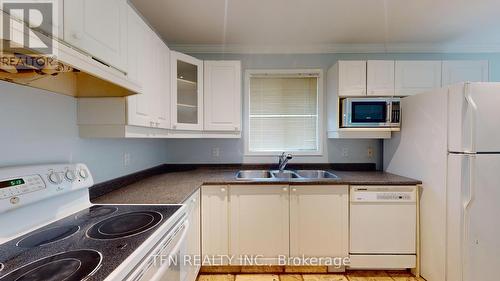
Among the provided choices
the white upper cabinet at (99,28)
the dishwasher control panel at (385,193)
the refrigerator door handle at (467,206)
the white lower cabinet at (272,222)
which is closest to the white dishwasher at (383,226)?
the dishwasher control panel at (385,193)

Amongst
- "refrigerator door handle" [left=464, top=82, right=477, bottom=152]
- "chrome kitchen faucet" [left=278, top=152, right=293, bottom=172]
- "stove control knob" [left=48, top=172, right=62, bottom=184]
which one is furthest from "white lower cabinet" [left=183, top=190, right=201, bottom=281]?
"refrigerator door handle" [left=464, top=82, right=477, bottom=152]

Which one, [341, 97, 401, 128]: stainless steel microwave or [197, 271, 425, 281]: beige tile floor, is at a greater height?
[341, 97, 401, 128]: stainless steel microwave

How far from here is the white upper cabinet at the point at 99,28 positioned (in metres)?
0.95

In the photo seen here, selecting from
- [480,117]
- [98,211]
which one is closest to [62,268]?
[98,211]

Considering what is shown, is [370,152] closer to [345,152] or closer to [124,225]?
[345,152]

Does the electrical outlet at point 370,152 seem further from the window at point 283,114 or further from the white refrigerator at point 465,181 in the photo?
the white refrigerator at point 465,181

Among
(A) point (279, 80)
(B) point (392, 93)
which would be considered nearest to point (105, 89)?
(A) point (279, 80)

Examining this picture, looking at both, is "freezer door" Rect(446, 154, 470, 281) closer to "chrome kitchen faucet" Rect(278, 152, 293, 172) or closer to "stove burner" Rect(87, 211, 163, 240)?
"chrome kitchen faucet" Rect(278, 152, 293, 172)

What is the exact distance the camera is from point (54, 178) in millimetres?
1173

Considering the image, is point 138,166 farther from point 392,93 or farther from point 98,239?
point 392,93

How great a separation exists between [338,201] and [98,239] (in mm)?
1882

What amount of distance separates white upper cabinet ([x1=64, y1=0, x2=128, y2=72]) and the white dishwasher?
213 centimetres

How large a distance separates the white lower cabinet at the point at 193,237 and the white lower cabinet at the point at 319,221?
0.87 meters

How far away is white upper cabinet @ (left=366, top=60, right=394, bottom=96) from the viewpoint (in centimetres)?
240
